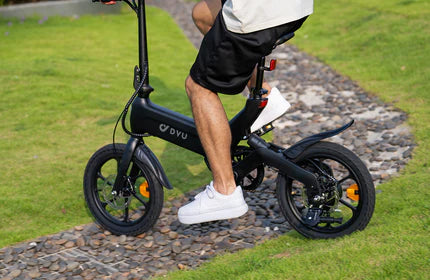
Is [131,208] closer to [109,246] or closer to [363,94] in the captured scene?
[109,246]

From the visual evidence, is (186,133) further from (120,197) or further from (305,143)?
(305,143)

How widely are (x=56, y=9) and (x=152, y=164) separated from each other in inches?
411

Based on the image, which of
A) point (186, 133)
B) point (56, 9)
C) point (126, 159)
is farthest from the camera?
point (56, 9)

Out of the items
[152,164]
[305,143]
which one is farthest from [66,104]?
[305,143]

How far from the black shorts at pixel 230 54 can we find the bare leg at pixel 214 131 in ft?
0.35

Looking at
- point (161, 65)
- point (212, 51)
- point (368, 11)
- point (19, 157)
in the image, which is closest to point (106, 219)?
point (212, 51)

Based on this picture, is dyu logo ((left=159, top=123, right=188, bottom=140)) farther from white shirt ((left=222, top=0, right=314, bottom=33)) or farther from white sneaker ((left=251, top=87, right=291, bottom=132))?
white shirt ((left=222, top=0, right=314, bottom=33))

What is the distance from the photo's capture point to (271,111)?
371cm

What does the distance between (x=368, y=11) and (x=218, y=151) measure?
8.67 m

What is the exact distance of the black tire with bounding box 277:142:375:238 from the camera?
136 inches

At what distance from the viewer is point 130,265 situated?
3.92 m

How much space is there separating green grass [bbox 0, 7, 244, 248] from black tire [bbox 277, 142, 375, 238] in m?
1.52

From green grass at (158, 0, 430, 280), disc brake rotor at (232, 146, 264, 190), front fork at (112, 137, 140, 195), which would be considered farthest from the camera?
front fork at (112, 137, 140, 195)

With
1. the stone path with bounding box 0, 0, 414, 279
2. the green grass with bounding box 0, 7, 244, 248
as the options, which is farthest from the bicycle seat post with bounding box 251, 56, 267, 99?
the green grass with bounding box 0, 7, 244, 248
